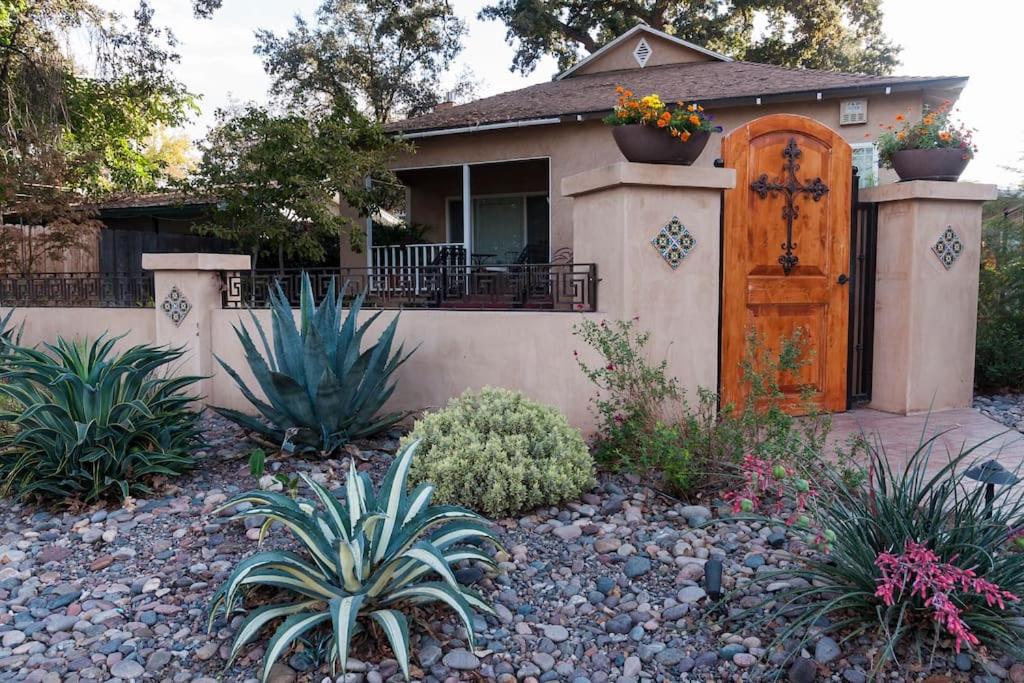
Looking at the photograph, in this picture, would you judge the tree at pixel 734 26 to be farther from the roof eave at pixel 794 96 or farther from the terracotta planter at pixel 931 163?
the terracotta planter at pixel 931 163

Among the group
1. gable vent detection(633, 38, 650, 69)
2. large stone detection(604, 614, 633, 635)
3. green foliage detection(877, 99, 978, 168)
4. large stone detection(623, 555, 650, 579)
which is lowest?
large stone detection(604, 614, 633, 635)

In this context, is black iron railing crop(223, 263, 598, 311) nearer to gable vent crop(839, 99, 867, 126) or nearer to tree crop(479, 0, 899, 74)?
gable vent crop(839, 99, 867, 126)

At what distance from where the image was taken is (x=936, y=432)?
559cm

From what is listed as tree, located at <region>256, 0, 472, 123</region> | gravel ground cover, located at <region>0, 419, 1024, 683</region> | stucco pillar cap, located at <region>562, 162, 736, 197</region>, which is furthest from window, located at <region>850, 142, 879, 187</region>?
tree, located at <region>256, 0, 472, 123</region>

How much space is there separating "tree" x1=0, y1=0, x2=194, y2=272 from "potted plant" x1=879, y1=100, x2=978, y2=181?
10.5m

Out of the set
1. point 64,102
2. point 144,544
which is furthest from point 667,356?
point 64,102

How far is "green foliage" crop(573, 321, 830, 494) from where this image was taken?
4316 millimetres

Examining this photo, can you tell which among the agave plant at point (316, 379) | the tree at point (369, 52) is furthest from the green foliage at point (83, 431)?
the tree at point (369, 52)

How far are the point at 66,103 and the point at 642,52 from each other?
11112mm

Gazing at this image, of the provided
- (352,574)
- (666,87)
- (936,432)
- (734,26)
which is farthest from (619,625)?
(734,26)

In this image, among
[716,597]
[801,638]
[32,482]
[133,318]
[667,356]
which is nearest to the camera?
[801,638]

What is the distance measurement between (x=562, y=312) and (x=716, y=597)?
2.66 meters

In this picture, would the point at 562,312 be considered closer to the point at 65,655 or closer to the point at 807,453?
the point at 807,453

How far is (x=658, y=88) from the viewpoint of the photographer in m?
12.2
